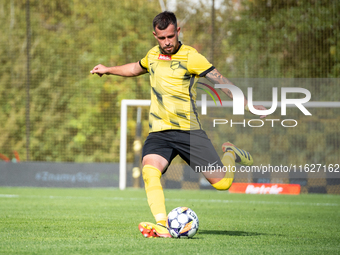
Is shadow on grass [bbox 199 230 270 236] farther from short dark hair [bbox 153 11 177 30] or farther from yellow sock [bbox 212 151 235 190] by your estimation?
short dark hair [bbox 153 11 177 30]

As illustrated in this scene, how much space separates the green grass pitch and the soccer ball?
4.8 inches

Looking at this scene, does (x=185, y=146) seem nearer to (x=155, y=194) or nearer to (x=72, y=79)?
(x=155, y=194)

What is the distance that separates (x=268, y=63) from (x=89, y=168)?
622 centimetres

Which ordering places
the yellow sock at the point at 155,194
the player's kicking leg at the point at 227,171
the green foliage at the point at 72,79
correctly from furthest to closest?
1. the green foliage at the point at 72,79
2. the player's kicking leg at the point at 227,171
3. the yellow sock at the point at 155,194

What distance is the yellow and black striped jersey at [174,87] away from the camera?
15.7 feet

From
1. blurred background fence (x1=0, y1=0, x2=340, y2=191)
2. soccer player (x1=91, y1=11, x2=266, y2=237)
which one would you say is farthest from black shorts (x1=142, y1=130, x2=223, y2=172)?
blurred background fence (x1=0, y1=0, x2=340, y2=191)

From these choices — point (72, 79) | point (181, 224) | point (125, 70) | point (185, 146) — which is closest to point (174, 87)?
point (185, 146)

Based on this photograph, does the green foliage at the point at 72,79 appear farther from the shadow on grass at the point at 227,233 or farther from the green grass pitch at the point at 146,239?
the shadow on grass at the point at 227,233

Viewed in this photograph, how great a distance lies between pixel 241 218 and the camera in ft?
22.0

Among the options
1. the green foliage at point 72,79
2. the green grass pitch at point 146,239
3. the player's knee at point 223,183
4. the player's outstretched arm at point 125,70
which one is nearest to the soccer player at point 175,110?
the player's knee at point 223,183

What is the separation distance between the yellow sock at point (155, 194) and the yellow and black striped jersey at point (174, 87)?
41 centimetres

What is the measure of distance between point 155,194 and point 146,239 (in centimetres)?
47

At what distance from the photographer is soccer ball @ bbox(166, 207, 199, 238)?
445cm

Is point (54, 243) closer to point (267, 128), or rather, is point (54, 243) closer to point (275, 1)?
point (267, 128)
